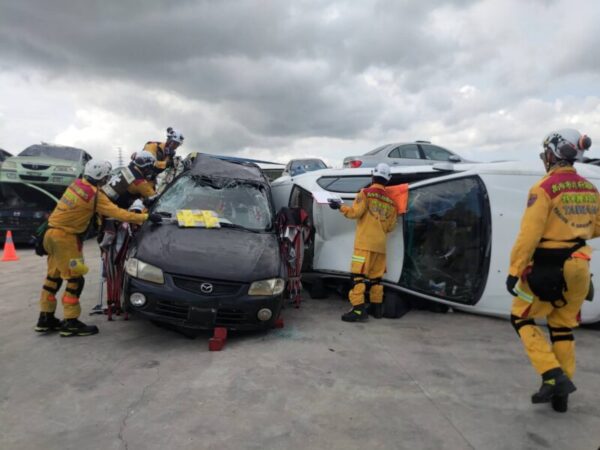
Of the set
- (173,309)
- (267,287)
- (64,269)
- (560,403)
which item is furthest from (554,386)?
(64,269)

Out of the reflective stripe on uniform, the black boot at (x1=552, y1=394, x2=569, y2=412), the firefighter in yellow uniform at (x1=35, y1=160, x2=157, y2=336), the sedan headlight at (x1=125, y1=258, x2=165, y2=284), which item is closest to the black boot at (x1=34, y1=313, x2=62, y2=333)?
the firefighter in yellow uniform at (x1=35, y1=160, x2=157, y2=336)

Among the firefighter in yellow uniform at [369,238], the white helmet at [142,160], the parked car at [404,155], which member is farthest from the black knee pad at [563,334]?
the parked car at [404,155]

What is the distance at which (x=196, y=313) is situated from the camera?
372 centimetres

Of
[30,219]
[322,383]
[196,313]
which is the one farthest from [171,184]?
[30,219]

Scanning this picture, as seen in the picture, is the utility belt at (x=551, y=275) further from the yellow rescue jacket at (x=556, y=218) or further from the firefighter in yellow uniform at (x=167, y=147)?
the firefighter in yellow uniform at (x=167, y=147)

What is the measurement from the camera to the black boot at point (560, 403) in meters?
2.78

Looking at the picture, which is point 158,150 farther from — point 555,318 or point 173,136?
point 555,318

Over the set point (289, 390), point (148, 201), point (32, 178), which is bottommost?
point (289, 390)

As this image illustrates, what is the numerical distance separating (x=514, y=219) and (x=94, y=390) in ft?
12.9

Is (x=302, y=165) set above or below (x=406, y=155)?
above

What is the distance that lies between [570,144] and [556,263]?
2.65ft

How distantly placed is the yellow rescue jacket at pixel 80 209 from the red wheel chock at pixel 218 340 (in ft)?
4.76

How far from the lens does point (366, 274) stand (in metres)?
4.81

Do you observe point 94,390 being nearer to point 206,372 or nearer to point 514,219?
point 206,372
